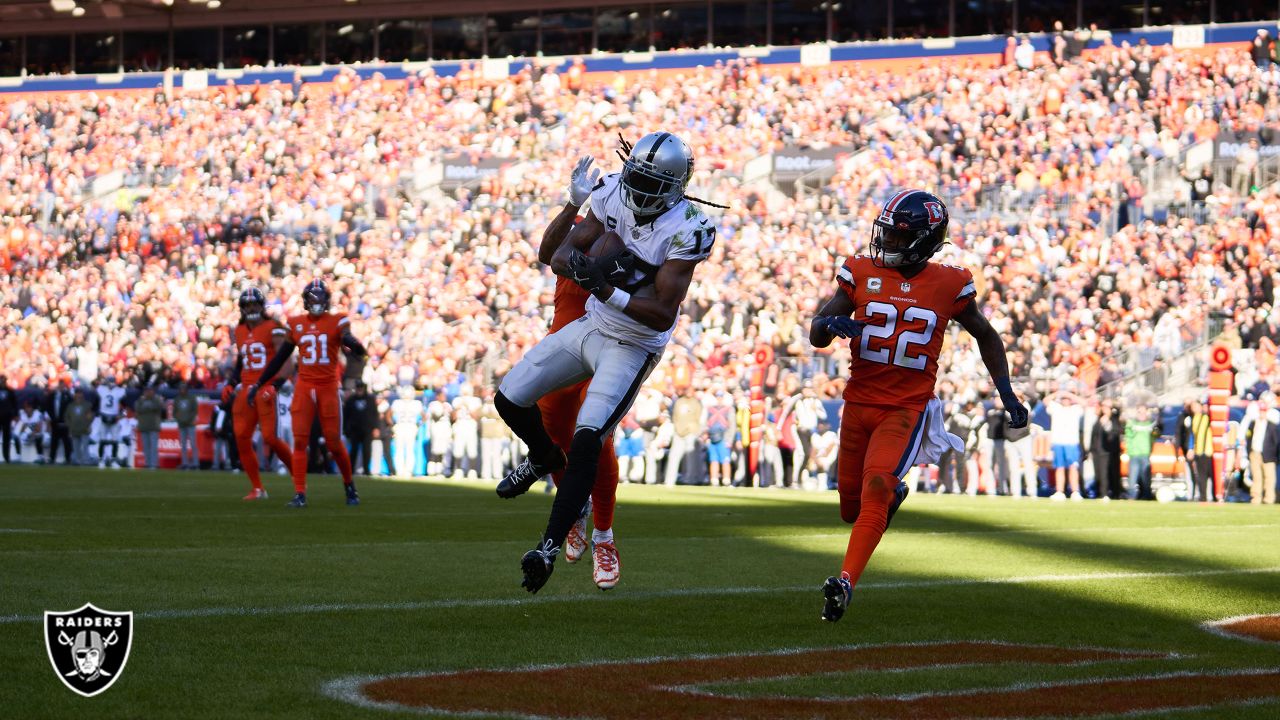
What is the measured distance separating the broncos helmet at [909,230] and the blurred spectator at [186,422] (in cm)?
2070

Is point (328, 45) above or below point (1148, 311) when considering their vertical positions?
above

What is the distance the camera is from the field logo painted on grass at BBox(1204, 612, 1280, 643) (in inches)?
276

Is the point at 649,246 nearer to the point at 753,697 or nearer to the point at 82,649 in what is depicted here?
the point at 753,697

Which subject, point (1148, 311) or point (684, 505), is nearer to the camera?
point (684, 505)

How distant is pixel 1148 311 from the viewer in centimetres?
2550

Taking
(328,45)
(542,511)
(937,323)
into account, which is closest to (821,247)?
(542,511)

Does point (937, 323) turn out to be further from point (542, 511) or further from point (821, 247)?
point (821, 247)

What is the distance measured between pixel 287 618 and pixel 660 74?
32671 millimetres

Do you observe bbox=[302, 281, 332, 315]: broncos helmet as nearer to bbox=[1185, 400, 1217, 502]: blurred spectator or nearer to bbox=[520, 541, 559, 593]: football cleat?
bbox=[520, 541, 559, 593]: football cleat

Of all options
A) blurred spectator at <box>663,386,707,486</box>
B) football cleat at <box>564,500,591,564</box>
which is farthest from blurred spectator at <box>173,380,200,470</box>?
football cleat at <box>564,500,591,564</box>

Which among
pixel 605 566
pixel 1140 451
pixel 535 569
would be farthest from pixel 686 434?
pixel 535 569

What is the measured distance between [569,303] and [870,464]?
2531 mm

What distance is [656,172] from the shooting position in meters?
7.64

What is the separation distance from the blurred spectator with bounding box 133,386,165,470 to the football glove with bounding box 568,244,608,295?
827 inches
